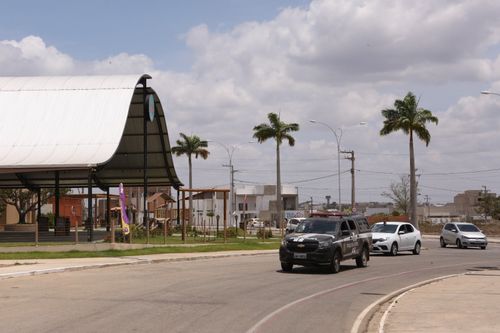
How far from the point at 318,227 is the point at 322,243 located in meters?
1.28

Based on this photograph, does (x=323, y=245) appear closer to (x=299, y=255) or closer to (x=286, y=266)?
(x=299, y=255)

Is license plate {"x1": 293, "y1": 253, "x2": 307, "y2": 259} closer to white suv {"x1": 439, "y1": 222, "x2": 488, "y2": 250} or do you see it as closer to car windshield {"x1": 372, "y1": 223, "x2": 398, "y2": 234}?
car windshield {"x1": 372, "y1": 223, "x2": 398, "y2": 234}

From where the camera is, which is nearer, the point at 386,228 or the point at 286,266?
the point at 286,266

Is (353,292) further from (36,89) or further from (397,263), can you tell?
(36,89)

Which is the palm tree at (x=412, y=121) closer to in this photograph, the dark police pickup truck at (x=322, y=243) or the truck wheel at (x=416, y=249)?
the truck wheel at (x=416, y=249)

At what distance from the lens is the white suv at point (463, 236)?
133ft

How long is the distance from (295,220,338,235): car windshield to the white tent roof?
1504 centimetres

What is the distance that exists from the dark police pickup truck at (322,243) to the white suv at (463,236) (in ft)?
63.1

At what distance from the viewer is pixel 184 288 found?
661 inches

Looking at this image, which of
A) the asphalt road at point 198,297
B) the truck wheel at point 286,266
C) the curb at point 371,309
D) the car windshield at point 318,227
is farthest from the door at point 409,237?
the curb at point 371,309

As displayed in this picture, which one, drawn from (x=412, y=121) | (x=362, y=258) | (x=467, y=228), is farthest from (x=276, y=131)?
(x=362, y=258)

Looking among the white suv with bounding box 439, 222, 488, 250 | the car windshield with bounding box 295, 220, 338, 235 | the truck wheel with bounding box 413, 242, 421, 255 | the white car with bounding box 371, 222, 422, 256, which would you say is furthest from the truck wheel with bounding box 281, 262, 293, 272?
the white suv with bounding box 439, 222, 488, 250

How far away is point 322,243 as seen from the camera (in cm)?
2116

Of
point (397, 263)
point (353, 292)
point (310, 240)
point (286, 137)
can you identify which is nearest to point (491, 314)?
point (353, 292)
